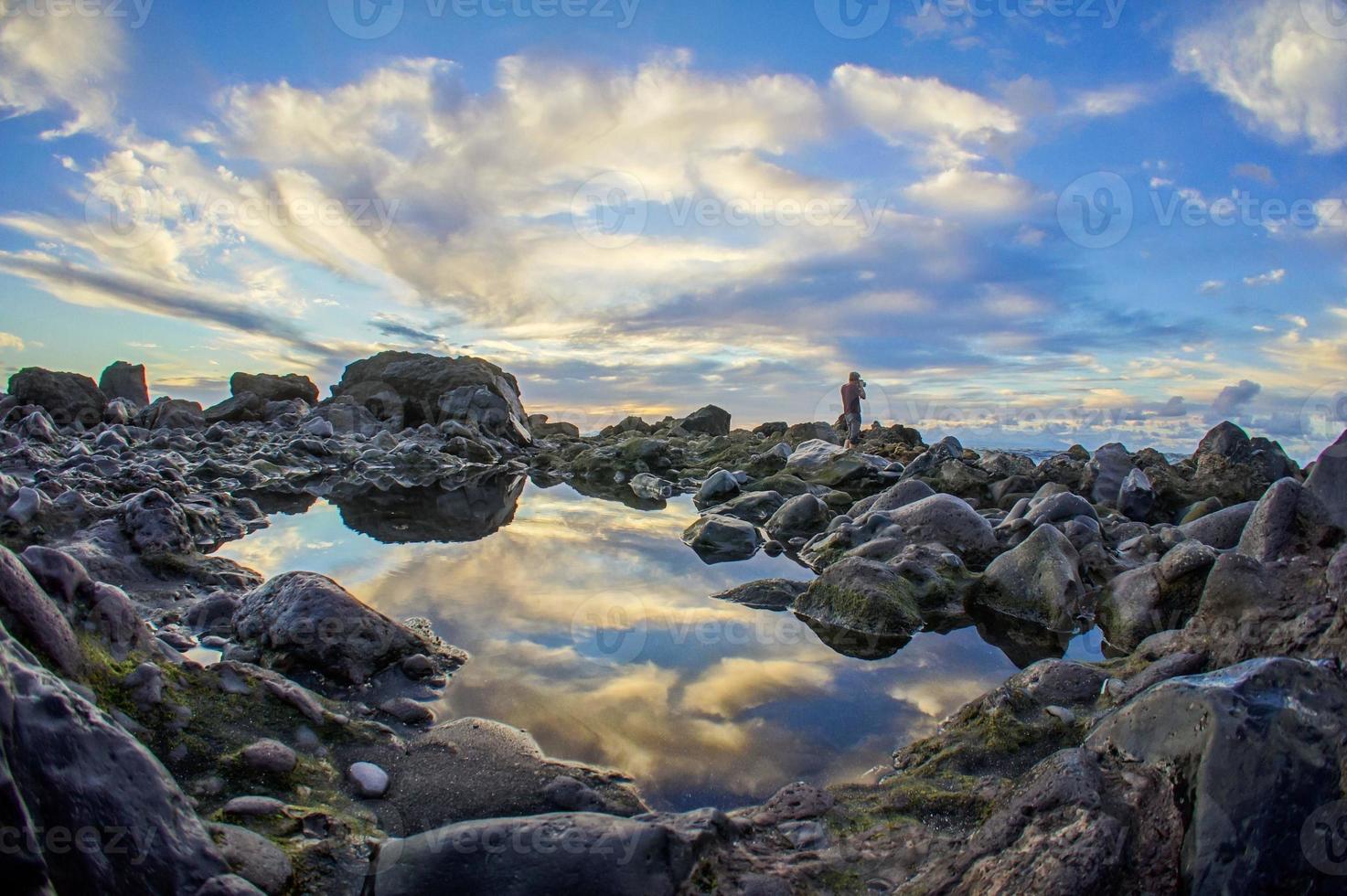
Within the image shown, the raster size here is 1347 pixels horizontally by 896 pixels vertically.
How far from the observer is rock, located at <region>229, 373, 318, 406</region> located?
2978cm

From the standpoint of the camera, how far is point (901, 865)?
2828 millimetres

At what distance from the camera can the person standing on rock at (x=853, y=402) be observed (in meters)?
20.5

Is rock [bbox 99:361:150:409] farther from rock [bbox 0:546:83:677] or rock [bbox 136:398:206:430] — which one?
rock [bbox 0:546:83:677]

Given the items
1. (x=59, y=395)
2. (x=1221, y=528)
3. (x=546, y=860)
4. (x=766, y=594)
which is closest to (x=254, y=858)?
(x=546, y=860)

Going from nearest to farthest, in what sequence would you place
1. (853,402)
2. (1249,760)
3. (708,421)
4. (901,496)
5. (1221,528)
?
(1249,760)
(1221,528)
(901,496)
(853,402)
(708,421)

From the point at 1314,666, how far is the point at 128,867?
12.9 feet

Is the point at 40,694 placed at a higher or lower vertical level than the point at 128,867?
higher

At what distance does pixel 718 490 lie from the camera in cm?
1476

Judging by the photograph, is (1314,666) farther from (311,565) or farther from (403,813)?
(311,565)

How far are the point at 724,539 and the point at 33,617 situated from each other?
7.79 meters

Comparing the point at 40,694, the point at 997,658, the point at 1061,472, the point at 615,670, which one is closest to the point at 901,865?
the point at 615,670

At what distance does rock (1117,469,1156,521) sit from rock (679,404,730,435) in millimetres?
22639

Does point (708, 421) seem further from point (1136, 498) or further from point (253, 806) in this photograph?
point (253, 806)

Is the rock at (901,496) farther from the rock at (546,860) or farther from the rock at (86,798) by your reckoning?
the rock at (86,798)
